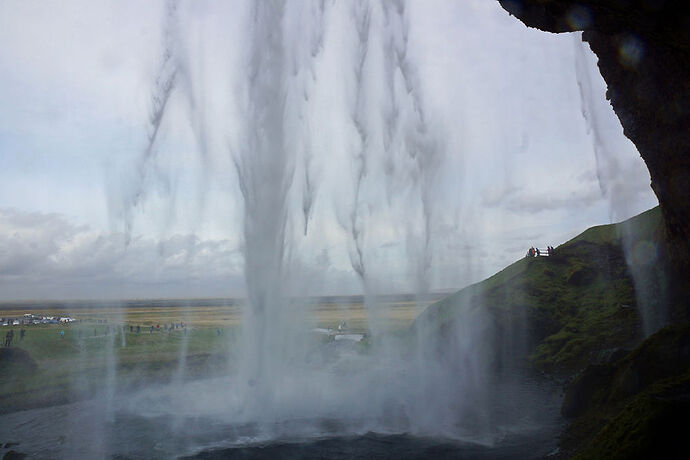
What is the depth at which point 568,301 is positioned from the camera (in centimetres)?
3934

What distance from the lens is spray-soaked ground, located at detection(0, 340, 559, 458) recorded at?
17922 mm

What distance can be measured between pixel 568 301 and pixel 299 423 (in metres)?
29.6

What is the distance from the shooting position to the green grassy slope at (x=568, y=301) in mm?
31875

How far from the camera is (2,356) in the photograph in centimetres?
3322

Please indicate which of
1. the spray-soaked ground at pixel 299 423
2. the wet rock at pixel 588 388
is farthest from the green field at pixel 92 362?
the wet rock at pixel 588 388

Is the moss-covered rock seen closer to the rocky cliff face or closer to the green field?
the rocky cliff face

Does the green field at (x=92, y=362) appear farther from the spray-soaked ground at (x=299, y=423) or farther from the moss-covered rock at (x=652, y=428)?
the moss-covered rock at (x=652, y=428)

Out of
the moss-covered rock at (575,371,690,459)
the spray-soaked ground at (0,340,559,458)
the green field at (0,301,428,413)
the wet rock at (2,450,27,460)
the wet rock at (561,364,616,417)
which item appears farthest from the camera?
the green field at (0,301,428,413)

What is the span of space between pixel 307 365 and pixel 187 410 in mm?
14508

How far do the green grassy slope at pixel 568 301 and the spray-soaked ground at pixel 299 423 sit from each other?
6271mm

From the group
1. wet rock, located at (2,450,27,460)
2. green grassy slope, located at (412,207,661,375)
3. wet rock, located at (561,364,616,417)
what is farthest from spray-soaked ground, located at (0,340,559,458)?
green grassy slope, located at (412,207,661,375)

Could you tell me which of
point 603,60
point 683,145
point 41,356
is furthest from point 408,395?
point 41,356

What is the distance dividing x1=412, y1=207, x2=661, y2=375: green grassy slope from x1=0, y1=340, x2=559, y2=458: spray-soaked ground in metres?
6.27

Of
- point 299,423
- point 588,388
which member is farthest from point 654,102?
point 299,423
